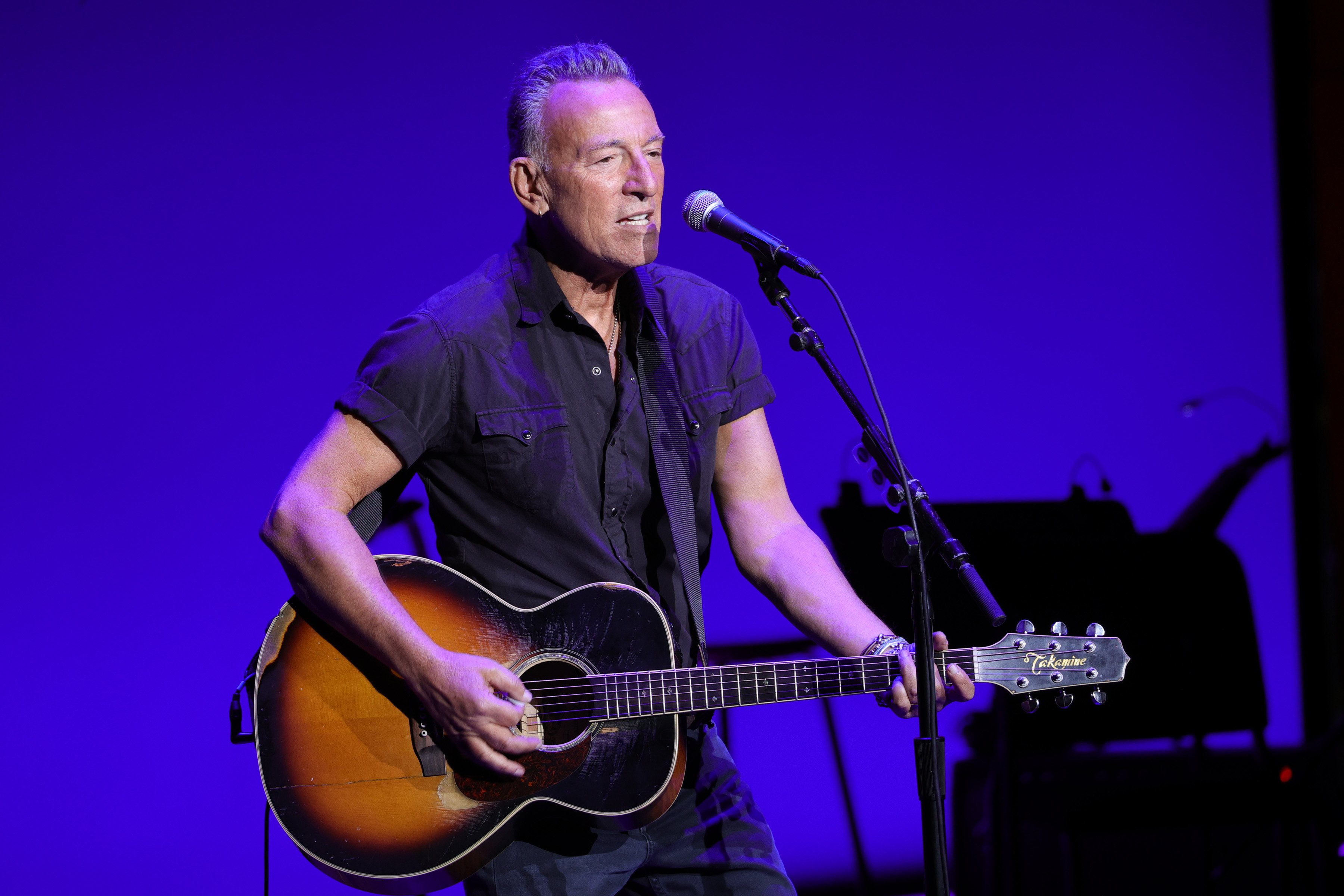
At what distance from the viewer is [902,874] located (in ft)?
15.8

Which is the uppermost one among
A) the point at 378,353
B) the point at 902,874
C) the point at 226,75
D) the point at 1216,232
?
the point at 226,75

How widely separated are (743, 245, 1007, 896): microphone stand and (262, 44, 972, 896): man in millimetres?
348

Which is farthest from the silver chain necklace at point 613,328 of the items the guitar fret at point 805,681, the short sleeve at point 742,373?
the guitar fret at point 805,681

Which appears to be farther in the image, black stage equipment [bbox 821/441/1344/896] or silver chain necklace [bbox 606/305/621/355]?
black stage equipment [bbox 821/441/1344/896]

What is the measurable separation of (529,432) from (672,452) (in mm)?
347

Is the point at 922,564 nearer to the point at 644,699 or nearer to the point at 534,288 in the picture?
the point at 644,699

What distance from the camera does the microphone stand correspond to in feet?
6.00

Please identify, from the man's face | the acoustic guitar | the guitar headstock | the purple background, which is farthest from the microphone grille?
Answer: the purple background

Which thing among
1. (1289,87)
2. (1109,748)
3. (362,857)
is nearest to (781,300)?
A: (362,857)

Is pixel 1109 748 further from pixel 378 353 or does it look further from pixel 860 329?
pixel 378 353

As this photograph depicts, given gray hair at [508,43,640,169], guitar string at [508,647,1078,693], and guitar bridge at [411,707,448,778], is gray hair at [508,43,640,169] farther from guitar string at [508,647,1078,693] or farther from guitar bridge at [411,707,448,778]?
guitar bridge at [411,707,448,778]

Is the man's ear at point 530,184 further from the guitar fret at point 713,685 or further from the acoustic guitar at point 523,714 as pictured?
the guitar fret at point 713,685

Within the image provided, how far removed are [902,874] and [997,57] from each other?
358cm

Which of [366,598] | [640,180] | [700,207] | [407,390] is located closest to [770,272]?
[700,207]
